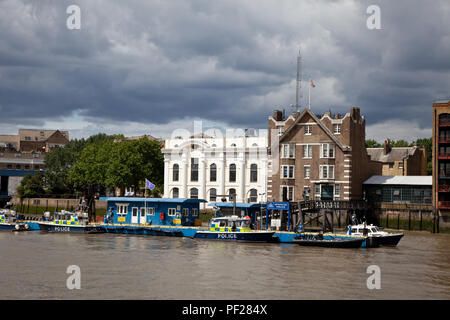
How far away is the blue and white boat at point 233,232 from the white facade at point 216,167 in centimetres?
2388

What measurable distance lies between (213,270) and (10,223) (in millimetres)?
42248

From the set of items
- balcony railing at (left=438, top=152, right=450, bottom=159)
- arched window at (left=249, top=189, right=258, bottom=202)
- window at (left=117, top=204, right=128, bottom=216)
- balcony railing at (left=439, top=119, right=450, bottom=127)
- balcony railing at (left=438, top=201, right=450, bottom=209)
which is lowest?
window at (left=117, top=204, right=128, bottom=216)

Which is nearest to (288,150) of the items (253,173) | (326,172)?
(326,172)

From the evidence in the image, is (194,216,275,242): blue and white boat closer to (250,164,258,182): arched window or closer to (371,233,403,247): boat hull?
(371,233,403,247): boat hull

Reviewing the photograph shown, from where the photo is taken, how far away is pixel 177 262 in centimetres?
4375

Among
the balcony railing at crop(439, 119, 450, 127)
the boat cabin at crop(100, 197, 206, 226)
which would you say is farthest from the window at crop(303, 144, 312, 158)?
the boat cabin at crop(100, 197, 206, 226)

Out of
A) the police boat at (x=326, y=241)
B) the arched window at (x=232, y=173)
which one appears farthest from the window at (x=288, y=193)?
the police boat at (x=326, y=241)

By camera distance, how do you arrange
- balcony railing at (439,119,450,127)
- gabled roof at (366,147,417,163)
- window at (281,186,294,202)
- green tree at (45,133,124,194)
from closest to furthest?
1. balcony railing at (439,119,450,127)
2. window at (281,186,294,202)
3. gabled roof at (366,147,417,163)
4. green tree at (45,133,124,194)

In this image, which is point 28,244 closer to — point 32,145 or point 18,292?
point 18,292

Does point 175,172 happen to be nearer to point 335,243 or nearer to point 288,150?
point 288,150

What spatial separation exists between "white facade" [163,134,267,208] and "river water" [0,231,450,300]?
28.4m

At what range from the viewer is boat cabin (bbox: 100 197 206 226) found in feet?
225

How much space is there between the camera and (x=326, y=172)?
258 ft

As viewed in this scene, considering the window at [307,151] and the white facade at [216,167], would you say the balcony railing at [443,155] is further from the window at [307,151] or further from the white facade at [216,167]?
the white facade at [216,167]
